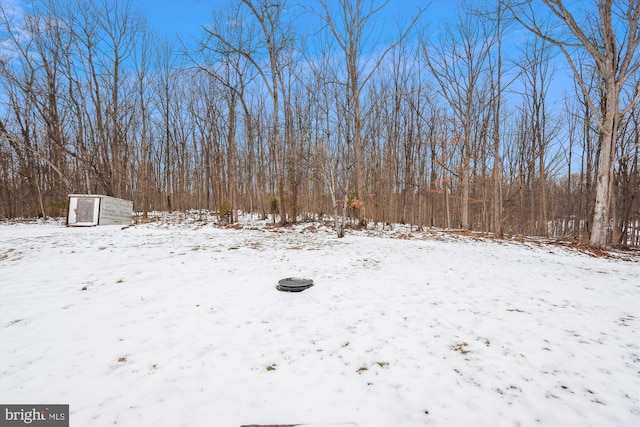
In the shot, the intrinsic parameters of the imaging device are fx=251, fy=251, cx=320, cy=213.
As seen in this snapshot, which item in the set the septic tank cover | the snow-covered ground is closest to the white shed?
the snow-covered ground

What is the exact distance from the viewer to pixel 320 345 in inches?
105

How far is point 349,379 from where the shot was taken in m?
2.13

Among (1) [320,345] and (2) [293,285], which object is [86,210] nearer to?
(2) [293,285]

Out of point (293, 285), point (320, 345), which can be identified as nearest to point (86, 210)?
point (293, 285)

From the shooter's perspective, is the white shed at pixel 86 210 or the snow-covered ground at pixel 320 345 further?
the white shed at pixel 86 210

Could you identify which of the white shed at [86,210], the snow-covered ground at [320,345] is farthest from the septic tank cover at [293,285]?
the white shed at [86,210]

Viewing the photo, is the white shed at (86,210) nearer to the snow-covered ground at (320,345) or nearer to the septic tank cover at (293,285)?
the snow-covered ground at (320,345)

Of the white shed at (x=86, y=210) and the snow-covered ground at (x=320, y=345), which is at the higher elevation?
the white shed at (x=86, y=210)

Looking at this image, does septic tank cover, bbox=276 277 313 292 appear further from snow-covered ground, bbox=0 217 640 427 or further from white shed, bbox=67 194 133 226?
white shed, bbox=67 194 133 226

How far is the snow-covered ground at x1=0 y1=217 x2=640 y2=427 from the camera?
183 cm

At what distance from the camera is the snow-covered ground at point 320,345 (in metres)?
1.83

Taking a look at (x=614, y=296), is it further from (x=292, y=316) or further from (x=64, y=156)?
(x=64, y=156)

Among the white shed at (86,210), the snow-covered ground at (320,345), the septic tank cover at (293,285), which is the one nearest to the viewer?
the snow-covered ground at (320,345)

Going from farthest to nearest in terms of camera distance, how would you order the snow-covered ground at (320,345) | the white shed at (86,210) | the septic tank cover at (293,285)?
the white shed at (86,210)
the septic tank cover at (293,285)
the snow-covered ground at (320,345)
